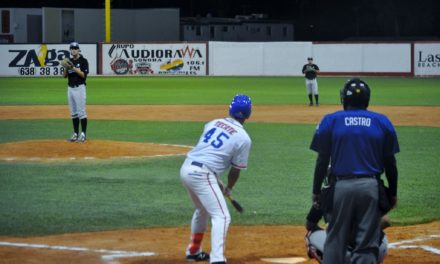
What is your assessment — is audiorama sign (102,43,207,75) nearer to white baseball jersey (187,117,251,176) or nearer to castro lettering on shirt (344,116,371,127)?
white baseball jersey (187,117,251,176)

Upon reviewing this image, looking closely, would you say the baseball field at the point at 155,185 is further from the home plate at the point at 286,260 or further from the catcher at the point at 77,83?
the catcher at the point at 77,83

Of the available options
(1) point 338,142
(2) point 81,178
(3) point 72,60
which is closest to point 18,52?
(3) point 72,60

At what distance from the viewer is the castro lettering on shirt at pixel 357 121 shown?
7258 mm

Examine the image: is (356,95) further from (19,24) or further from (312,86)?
(19,24)

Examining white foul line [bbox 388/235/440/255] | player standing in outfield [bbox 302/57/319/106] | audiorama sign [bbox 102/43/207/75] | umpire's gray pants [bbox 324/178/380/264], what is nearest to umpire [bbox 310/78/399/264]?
umpire's gray pants [bbox 324/178/380/264]

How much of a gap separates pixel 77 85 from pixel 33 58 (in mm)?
34254

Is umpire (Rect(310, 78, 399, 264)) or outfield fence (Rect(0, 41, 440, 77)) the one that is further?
outfield fence (Rect(0, 41, 440, 77))

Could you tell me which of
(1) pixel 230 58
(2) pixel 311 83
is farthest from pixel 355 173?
(1) pixel 230 58

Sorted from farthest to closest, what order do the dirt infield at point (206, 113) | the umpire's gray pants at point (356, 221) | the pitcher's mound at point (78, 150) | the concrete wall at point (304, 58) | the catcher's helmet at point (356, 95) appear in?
the concrete wall at point (304, 58) < the dirt infield at point (206, 113) < the pitcher's mound at point (78, 150) < the catcher's helmet at point (356, 95) < the umpire's gray pants at point (356, 221)

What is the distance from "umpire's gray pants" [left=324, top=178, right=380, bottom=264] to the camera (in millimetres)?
7203

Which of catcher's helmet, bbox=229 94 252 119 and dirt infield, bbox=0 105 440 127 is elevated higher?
catcher's helmet, bbox=229 94 252 119

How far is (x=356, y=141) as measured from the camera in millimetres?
7250

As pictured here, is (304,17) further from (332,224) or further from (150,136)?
(332,224)

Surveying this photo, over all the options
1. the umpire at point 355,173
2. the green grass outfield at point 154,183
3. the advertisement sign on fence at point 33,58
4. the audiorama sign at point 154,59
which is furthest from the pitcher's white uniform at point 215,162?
the audiorama sign at point 154,59
